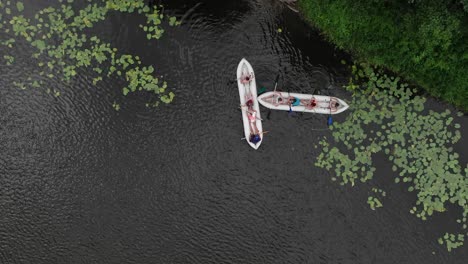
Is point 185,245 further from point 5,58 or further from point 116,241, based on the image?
point 5,58

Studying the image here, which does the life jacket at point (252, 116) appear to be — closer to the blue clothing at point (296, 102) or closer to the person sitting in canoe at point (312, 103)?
the blue clothing at point (296, 102)

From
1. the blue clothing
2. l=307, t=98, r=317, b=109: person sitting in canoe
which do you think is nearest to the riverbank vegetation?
l=307, t=98, r=317, b=109: person sitting in canoe

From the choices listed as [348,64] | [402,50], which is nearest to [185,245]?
[348,64]

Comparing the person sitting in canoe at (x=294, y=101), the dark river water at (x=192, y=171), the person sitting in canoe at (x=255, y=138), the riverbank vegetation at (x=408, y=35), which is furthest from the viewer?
the person sitting in canoe at (x=294, y=101)

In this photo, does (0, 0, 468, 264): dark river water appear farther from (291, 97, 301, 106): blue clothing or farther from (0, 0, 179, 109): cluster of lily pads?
(291, 97, 301, 106): blue clothing

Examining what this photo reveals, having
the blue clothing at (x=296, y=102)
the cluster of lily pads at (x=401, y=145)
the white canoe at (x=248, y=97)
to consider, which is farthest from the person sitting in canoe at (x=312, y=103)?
the white canoe at (x=248, y=97)

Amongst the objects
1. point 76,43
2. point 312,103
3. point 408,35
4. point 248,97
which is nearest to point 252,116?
point 248,97

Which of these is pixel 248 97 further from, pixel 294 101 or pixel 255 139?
pixel 294 101
